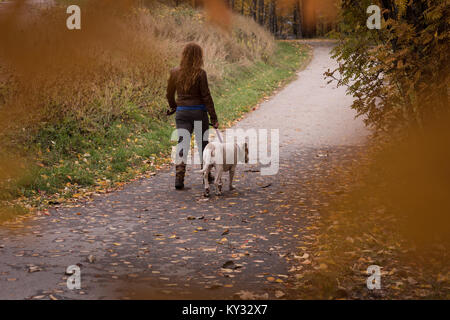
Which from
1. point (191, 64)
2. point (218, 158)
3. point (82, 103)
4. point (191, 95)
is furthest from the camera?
point (82, 103)

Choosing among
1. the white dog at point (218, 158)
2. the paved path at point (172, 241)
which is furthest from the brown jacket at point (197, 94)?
the paved path at point (172, 241)

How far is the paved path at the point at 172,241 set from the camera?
506 cm

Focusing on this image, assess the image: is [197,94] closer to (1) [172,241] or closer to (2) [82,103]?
(1) [172,241]

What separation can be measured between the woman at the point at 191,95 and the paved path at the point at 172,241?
1.11 metres

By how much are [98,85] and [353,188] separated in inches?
283

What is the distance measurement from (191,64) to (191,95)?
0.52 m

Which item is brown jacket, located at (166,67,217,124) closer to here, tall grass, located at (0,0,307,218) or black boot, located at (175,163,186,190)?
black boot, located at (175,163,186,190)

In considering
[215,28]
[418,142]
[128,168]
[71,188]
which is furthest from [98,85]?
[215,28]

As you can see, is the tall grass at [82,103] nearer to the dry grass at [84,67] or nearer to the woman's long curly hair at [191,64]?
the dry grass at [84,67]

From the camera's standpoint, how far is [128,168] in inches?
436

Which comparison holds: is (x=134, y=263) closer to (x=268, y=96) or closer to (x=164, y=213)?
(x=164, y=213)

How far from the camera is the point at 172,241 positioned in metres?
6.61

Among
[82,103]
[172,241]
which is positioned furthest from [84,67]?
[172,241]

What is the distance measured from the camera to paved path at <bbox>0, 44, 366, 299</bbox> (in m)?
5.06
